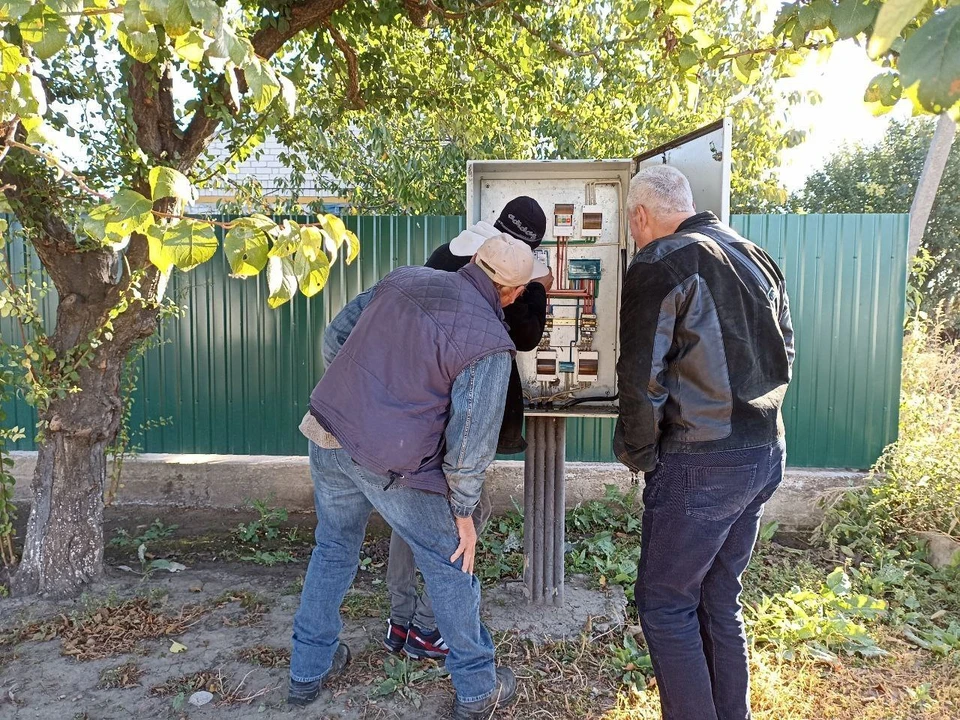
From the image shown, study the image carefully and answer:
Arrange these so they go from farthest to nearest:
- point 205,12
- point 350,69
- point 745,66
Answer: point 350,69 < point 745,66 < point 205,12

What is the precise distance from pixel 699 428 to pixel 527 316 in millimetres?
1101

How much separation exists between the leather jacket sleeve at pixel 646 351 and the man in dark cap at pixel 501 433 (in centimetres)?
82

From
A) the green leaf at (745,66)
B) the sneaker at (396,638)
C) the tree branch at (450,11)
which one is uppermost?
the tree branch at (450,11)

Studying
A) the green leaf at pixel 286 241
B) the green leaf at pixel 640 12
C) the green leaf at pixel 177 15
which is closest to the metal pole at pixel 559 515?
the green leaf at pixel 640 12

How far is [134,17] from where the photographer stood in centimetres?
151

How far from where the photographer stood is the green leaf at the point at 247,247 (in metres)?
1.53

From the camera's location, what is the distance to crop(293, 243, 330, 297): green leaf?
1.61 meters

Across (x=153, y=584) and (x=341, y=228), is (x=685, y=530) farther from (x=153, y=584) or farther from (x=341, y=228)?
(x=153, y=584)

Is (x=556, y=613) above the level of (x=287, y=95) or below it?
below

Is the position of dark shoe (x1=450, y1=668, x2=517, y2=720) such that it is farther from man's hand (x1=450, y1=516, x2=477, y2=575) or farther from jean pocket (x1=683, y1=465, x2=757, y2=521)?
jean pocket (x1=683, y1=465, x2=757, y2=521)

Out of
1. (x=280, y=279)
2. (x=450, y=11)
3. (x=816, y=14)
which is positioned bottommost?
(x=280, y=279)

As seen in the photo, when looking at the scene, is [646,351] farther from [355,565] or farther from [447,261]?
[355,565]

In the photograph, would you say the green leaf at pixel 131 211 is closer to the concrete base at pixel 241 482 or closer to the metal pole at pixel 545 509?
the metal pole at pixel 545 509

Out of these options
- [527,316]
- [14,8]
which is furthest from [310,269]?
[527,316]
